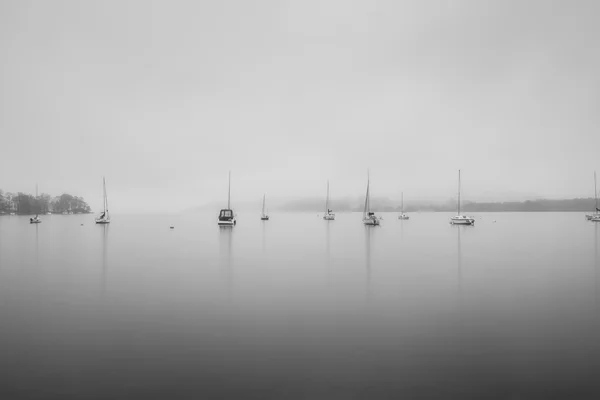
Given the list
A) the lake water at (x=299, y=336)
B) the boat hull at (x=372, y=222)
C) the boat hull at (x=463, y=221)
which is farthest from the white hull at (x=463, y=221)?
the lake water at (x=299, y=336)

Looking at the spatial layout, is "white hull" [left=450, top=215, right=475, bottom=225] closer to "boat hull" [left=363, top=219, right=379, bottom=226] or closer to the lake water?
"boat hull" [left=363, top=219, right=379, bottom=226]

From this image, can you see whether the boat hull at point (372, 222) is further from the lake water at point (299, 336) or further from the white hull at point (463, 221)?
the lake water at point (299, 336)

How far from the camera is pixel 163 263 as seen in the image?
27844 millimetres

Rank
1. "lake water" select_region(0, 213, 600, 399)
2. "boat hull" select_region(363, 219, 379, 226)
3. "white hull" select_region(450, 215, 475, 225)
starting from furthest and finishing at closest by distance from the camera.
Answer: "white hull" select_region(450, 215, 475, 225), "boat hull" select_region(363, 219, 379, 226), "lake water" select_region(0, 213, 600, 399)

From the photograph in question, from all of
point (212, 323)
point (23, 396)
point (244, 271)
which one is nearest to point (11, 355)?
point (23, 396)

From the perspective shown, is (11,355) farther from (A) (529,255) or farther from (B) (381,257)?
(A) (529,255)

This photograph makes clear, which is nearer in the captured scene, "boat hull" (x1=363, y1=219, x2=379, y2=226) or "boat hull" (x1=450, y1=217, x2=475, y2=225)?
"boat hull" (x1=363, y1=219, x2=379, y2=226)

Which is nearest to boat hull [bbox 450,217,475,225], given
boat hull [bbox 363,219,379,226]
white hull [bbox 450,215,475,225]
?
white hull [bbox 450,215,475,225]

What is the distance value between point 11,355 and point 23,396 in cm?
298

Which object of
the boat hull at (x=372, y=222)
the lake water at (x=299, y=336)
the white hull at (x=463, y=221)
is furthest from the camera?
the white hull at (x=463, y=221)

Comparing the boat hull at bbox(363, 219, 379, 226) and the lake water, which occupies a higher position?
the boat hull at bbox(363, 219, 379, 226)

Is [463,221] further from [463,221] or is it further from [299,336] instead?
[299,336]

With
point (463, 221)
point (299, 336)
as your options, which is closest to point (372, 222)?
point (463, 221)

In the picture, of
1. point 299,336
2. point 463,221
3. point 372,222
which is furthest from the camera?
point 463,221
